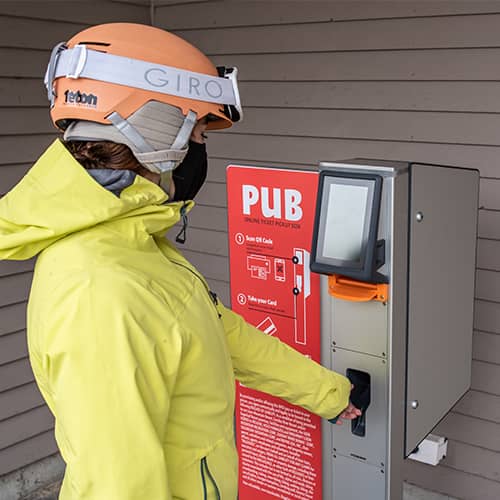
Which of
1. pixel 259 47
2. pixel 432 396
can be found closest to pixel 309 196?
pixel 432 396

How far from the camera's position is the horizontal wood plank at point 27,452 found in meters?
3.62

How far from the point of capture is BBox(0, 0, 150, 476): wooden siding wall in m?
3.34

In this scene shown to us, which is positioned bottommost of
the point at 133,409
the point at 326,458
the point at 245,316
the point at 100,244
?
the point at 326,458

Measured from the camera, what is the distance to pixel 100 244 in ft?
4.67

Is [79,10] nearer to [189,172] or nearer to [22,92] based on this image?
[22,92]

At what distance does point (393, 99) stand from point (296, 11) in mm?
659

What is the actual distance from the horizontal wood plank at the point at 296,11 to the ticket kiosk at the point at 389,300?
0.93 metres

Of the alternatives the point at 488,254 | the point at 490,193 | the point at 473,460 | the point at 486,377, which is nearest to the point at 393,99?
the point at 490,193

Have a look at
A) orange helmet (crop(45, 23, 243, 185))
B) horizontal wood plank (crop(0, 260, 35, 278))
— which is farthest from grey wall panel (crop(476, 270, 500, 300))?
horizontal wood plank (crop(0, 260, 35, 278))

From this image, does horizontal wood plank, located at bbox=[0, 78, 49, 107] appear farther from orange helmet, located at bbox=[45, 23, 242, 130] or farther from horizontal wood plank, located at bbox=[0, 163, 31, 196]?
orange helmet, located at bbox=[45, 23, 242, 130]

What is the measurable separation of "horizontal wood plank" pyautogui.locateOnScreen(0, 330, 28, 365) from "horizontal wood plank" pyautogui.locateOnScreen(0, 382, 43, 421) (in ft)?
0.59

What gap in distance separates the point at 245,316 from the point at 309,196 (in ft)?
1.75

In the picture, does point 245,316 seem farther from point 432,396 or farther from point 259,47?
point 259,47

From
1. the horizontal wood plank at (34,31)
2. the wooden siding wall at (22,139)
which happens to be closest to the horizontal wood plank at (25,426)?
the wooden siding wall at (22,139)
